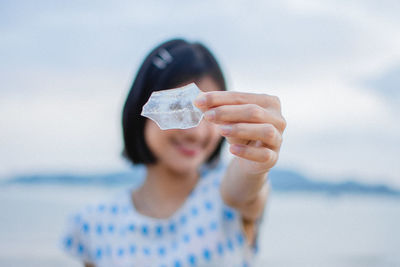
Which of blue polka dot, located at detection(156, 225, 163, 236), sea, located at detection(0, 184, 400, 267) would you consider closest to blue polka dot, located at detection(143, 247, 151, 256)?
blue polka dot, located at detection(156, 225, 163, 236)

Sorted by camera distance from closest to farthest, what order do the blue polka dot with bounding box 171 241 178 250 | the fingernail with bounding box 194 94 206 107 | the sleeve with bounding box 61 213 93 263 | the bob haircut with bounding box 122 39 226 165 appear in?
1. the fingernail with bounding box 194 94 206 107
2. the bob haircut with bounding box 122 39 226 165
3. the blue polka dot with bounding box 171 241 178 250
4. the sleeve with bounding box 61 213 93 263

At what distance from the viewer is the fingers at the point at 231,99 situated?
38.8 inches

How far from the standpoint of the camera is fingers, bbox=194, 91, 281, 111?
99 cm

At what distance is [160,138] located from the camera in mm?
2057

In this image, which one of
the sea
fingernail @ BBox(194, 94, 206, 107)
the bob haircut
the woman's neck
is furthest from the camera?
the sea

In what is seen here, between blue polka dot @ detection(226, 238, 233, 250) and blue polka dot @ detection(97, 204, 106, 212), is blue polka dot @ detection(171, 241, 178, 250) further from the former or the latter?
blue polka dot @ detection(97, 204, 106, 212)

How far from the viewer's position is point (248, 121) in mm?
1032

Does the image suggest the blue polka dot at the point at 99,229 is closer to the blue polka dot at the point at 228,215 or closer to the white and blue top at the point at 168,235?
the white and blue top at the point at 168,235

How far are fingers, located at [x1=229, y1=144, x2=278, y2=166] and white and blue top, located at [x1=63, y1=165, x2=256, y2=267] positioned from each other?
1.06 m

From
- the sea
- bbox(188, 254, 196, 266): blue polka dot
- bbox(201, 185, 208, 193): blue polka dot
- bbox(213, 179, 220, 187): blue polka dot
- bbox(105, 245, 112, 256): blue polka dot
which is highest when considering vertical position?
bbox(213, 179, 220, 187): blue polka dot

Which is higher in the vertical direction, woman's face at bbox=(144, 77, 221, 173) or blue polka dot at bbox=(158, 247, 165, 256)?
woman's face at bbox=(144, 77, 221, 173)

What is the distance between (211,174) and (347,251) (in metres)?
3.43

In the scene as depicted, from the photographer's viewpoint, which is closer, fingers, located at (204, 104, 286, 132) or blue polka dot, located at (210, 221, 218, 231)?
fingers, located at (204, 104, 286, 132)

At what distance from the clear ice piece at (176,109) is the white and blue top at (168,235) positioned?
1.15 m
